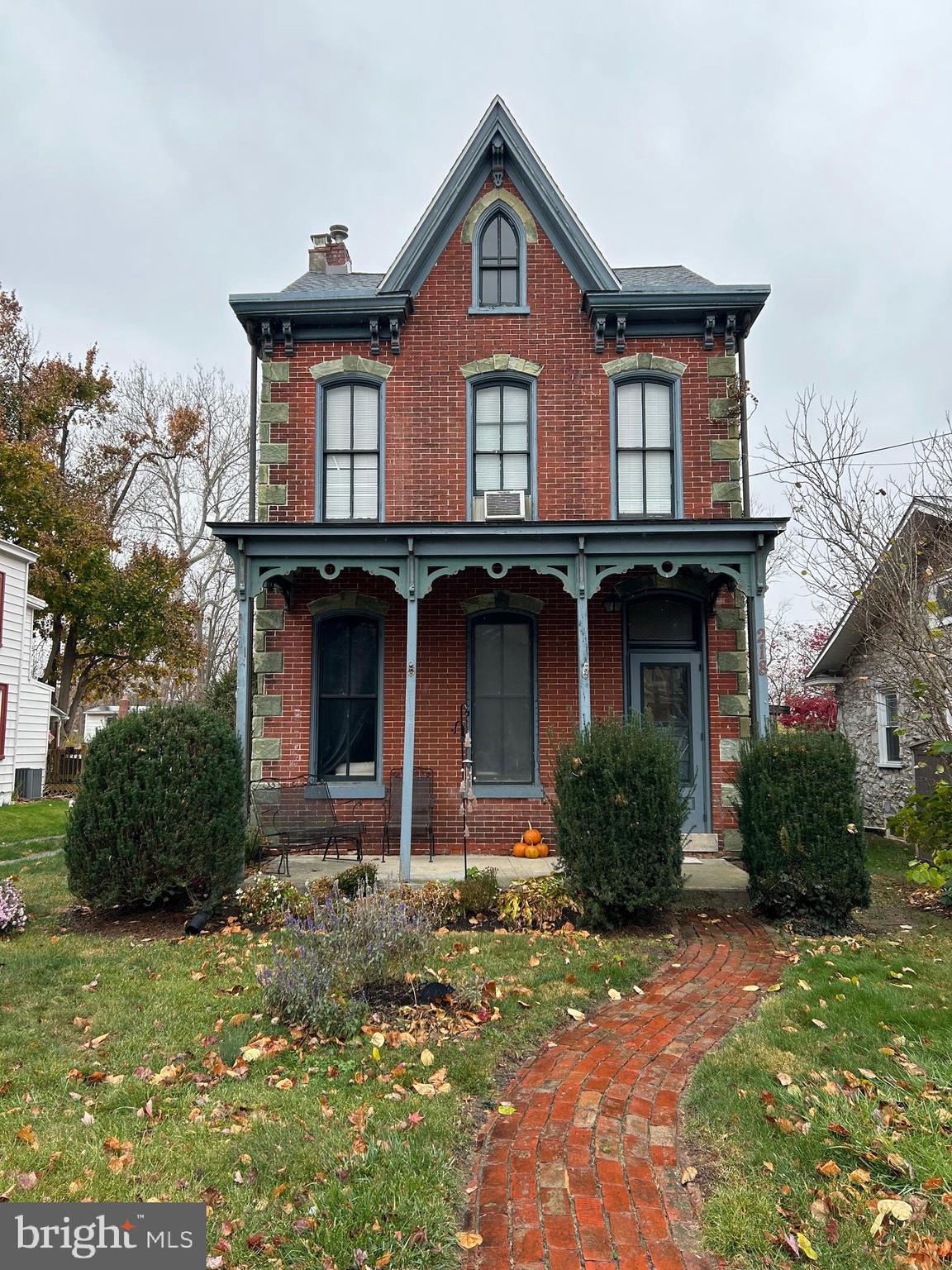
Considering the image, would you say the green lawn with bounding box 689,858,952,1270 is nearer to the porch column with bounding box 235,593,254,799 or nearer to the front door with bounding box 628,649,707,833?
the front door with bounding box 628,649,707,833

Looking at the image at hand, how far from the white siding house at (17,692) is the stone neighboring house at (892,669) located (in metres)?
16.2

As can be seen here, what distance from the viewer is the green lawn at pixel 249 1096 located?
300cm

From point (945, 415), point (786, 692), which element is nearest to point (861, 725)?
point (945, 415)

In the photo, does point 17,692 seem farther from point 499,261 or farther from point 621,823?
point 621,823

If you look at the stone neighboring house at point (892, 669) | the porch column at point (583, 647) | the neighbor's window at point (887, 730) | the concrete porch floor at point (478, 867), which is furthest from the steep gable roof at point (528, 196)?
the neighbor's window at point (887, 730)

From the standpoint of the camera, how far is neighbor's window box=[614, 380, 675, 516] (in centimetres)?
1098

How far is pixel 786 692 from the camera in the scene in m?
29.6

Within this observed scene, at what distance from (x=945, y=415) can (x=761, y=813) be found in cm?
528

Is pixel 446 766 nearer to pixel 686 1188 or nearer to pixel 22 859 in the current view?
pixel 22 859

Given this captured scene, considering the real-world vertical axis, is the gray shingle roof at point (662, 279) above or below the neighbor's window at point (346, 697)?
above

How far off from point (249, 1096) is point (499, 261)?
35.1 ft

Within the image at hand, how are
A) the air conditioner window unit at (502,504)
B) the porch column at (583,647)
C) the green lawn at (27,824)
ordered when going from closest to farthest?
the porch column at (583,647), the air conditioner window unit at (502,504), the green lawn at (27,824)

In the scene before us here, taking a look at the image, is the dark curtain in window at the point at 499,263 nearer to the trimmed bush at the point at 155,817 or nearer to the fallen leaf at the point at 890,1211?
the trimmed bush at the point at 155,817

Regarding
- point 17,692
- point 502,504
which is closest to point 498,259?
point 502,504
